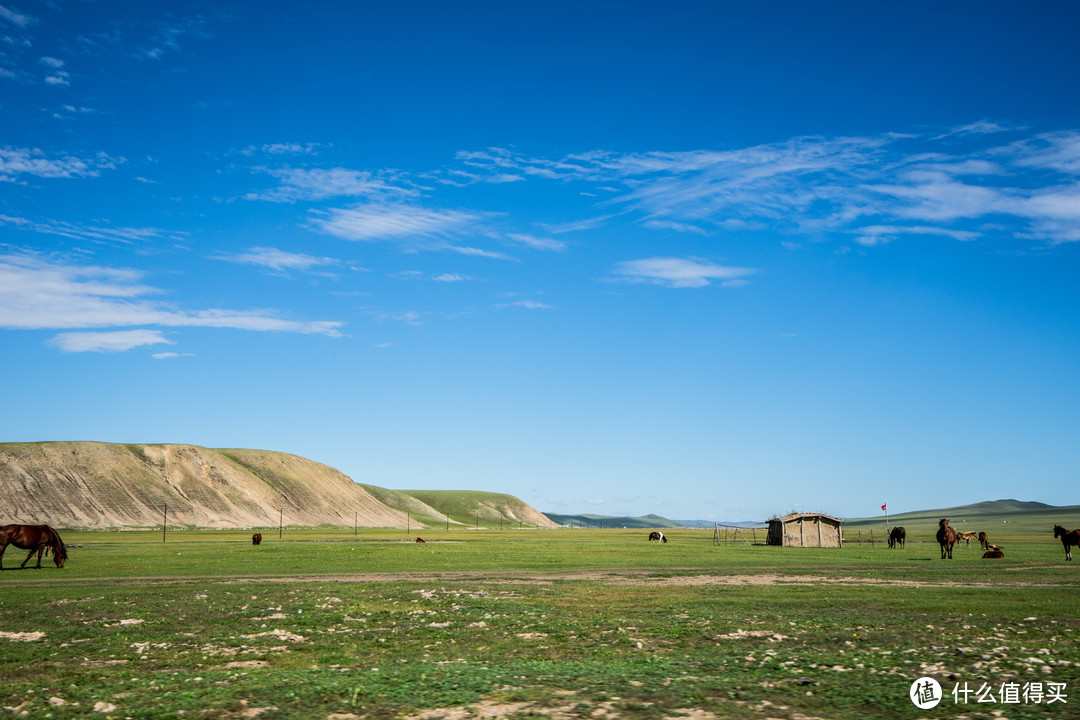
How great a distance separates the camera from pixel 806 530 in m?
80.9

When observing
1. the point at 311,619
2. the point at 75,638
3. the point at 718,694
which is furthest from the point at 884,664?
the point at 75,638

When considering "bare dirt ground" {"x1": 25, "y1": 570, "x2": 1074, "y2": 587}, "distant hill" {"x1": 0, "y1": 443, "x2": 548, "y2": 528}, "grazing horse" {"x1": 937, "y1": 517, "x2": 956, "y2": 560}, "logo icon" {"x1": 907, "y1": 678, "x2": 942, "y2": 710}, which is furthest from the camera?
"distant hill" {"x1": 0, "y1": 443, "x2": 548, "y2": 528}

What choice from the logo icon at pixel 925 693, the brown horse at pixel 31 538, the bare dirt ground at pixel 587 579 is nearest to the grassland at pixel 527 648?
the logo icon at pixel 925 693

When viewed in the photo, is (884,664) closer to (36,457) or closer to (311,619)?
(311,619)

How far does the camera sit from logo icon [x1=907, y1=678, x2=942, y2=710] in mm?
11148

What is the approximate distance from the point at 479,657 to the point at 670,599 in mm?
12022

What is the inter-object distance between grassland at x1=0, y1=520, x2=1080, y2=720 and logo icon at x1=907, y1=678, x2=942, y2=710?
246 mm

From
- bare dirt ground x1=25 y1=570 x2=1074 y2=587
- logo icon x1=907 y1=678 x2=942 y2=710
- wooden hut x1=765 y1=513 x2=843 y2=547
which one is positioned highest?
logo icon x1=907 y1=678 x2=942 y2=710

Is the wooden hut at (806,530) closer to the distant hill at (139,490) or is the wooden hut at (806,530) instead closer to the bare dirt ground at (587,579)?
the bare dirt ground at (587,579)

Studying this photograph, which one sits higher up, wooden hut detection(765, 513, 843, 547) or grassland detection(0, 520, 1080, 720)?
grassland detection(0, 520, 1080, 720)

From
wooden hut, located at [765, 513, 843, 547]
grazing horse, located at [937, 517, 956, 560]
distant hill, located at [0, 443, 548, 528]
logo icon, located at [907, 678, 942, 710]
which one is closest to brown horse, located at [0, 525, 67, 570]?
logo icon, located at [907, 678, 942, 710]

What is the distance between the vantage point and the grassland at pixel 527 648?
11.3 meters

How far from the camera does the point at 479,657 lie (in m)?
→ 15.1

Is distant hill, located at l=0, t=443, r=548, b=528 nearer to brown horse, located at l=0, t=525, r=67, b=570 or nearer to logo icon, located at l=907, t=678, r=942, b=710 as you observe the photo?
brown horse, located at l=0, t=525, r=67, b=570
